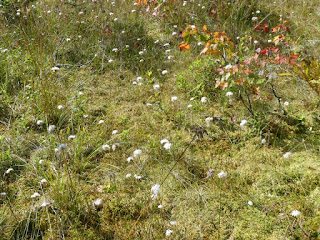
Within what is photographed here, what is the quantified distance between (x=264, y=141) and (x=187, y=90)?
122 cm

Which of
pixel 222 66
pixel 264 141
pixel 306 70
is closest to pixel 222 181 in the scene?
pixel 264 141

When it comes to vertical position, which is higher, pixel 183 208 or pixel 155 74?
pixel 155 74

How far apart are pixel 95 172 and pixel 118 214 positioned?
516 mm

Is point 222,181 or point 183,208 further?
point 222,181

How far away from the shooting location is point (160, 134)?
2863mm

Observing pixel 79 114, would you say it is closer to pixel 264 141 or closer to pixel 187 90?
pixel 187 90

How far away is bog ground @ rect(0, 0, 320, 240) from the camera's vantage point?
2.08m

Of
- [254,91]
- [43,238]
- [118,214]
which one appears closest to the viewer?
[43,238]

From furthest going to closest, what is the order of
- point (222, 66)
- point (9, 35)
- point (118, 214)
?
point (9, 35) < point (222, 66) < point (118, 214)

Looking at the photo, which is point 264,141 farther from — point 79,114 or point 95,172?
point 79,114

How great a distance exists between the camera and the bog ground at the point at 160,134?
6.83ft

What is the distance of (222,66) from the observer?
10.2 ft

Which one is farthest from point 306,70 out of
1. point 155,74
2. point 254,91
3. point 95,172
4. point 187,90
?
point 95,172

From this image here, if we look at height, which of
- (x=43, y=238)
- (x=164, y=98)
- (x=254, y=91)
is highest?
(x=254, y=91)
